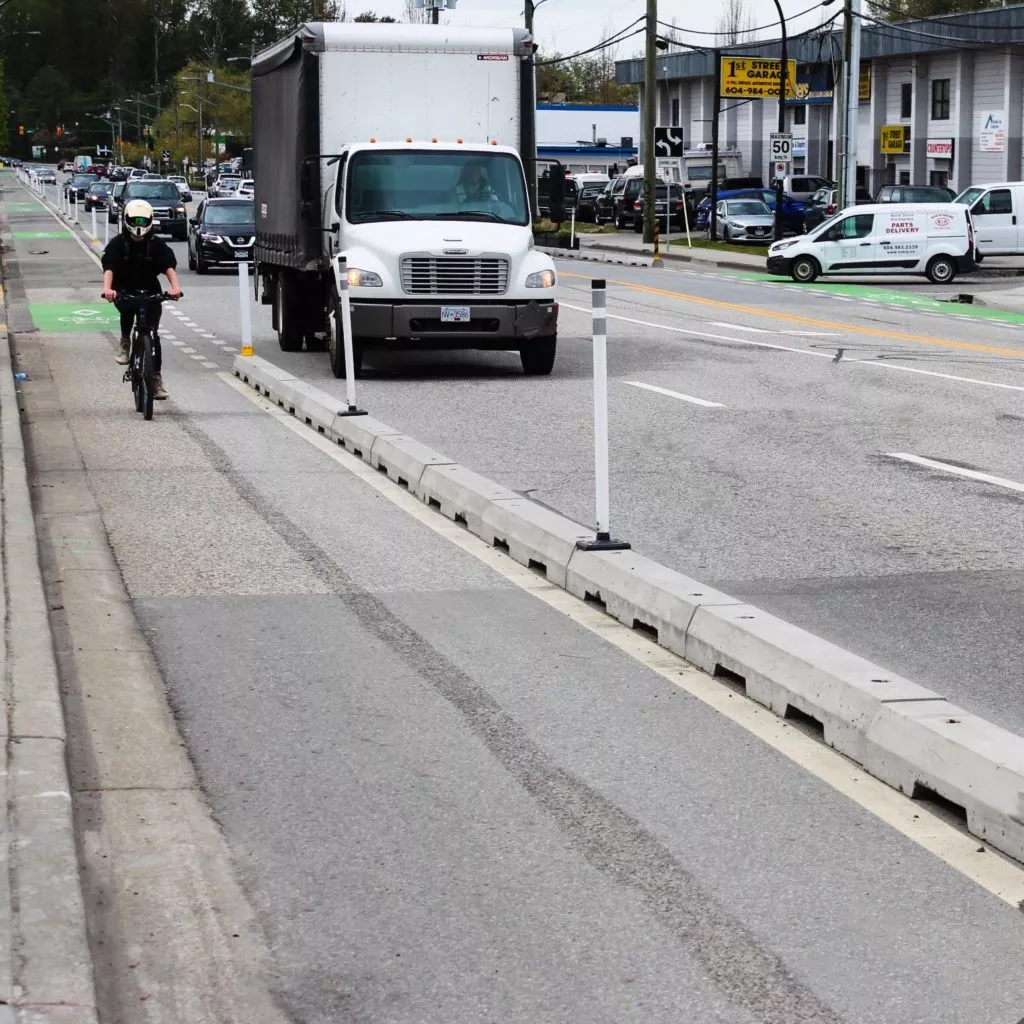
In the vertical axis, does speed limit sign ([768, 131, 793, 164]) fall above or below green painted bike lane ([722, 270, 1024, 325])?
above

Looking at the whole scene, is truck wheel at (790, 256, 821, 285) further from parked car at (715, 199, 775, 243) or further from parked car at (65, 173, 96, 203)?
parked car at (65, 173, 96, 203)

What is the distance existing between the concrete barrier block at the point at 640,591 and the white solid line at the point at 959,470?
409 centimetres

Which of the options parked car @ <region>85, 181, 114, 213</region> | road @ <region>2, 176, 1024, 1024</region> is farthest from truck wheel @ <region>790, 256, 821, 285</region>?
parked car @ <region>85, 181, 114, 213</region>

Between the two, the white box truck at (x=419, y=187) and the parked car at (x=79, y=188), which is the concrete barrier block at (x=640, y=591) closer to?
the white box truck at (x=419, y=187)

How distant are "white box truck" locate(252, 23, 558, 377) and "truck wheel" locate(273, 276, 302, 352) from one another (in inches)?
55.2

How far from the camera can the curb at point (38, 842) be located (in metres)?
4.04

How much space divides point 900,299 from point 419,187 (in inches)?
634

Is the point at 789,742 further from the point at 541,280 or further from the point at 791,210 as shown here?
the point at 791,210

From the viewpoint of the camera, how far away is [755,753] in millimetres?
6074

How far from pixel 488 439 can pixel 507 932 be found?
32.4 feet

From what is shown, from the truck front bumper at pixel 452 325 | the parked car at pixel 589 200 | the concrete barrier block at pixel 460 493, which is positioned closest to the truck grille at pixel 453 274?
the truck front bumper at pixel 452 325

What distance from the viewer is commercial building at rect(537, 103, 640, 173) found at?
93688mm

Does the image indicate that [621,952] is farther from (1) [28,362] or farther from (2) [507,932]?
(1) [28,362]

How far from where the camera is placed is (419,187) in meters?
19.4
